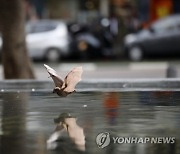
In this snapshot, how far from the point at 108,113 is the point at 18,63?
4869mm

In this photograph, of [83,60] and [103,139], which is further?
[83,60]

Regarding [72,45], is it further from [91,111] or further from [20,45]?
[91,111]

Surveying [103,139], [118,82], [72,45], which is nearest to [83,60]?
[72,45]

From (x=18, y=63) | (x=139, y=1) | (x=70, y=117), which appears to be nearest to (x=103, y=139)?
(x=70, y=117)

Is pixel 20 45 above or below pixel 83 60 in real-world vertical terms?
above

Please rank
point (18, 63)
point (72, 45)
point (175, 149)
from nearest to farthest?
point (175, 149) → point (18, 63) → point (72, 45)

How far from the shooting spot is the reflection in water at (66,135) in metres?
5.31

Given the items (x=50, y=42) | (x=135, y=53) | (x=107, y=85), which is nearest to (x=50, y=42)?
(x=50, y=42)

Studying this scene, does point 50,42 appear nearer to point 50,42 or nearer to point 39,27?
point 50,42

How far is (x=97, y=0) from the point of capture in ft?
88.5

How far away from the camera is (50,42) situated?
906 inches

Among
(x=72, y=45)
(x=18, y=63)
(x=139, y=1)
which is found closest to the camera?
(x=18, y=63)
